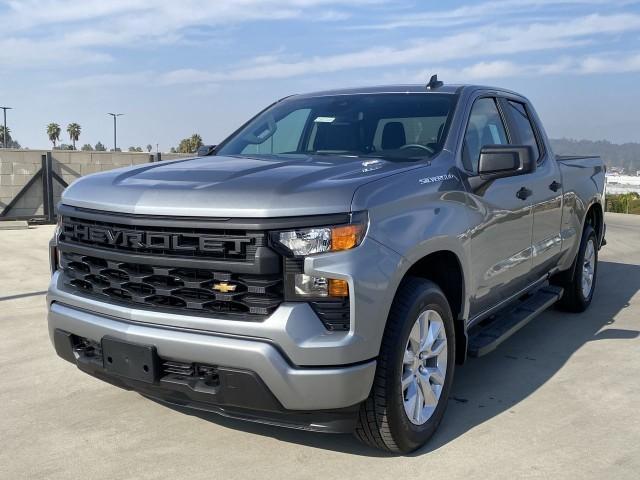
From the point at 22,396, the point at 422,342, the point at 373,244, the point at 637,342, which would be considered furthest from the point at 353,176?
the point at 637,342

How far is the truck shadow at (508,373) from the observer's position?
11.0ft

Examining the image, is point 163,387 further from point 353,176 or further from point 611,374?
point 611,374

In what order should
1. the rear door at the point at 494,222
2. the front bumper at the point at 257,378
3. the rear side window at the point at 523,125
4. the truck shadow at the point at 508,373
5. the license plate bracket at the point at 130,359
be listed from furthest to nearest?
the rear side window at the point at 523,125 < the rear door at the point at 494,222 < the truck shadow at the point at 508,373 < the license plate bracket at the point at 130,359 < the front bumper at the point at 257,378

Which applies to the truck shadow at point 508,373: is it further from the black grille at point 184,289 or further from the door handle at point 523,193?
the door handle at point 523,193

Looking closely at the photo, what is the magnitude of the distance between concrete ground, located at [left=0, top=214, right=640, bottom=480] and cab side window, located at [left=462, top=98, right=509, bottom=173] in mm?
1436

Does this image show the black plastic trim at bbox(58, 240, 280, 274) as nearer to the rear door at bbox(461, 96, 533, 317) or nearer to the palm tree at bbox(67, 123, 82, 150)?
the rear door at bbox(461, 96, 533, 317)

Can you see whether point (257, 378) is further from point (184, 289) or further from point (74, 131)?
point (74, 131)

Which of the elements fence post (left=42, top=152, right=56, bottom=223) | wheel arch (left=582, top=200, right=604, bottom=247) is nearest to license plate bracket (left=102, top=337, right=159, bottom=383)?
wheel arch (left=582, top=200, right=604, bottom=247)

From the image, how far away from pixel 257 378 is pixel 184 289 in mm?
514

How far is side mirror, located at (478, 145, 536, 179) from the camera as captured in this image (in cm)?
358

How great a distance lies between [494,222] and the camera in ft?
12.7

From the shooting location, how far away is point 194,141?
73.2 m

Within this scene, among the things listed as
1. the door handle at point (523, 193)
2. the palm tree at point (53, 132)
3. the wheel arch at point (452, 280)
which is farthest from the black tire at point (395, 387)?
the palm tree at point (53, 132)

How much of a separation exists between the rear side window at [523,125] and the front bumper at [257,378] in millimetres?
2803
